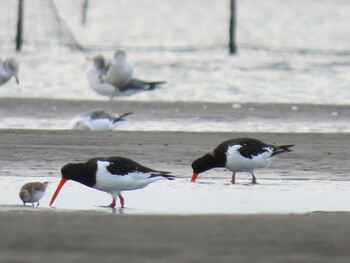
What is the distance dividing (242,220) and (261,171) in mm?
5956

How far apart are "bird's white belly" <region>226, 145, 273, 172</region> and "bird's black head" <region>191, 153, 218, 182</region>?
17 cm

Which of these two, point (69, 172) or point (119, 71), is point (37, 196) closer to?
point (69, 172)

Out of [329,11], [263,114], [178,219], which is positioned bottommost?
[329,11]

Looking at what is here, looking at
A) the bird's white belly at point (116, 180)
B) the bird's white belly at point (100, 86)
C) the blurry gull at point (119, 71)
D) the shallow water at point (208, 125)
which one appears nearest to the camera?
the bird's white belly at point (116, 180)

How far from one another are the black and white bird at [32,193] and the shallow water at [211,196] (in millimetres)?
192

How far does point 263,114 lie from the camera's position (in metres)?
22.0

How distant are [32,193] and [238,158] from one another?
284 centimetres

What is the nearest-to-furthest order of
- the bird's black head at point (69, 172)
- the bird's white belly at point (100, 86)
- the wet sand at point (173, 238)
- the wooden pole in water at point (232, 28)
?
the wet sand at point (173, 238) < the bird's black head at point (69, 172) < the bird's white belly at point (100, 86) < the wooden pole in water at point (232, 28)

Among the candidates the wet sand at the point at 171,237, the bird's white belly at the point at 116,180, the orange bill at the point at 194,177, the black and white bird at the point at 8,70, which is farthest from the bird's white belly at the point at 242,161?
the black and white bird at the point at 8,70

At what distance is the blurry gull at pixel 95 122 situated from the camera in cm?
1836

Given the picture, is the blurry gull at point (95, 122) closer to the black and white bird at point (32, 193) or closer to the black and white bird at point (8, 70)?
the black and white bird at point (32, 193)

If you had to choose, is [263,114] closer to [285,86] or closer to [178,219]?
[285,86]

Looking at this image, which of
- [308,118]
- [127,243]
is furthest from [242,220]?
[308,118]

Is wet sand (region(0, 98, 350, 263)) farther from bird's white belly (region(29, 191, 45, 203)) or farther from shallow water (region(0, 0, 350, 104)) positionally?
shallow water (region(0, 0, 350, 104))
